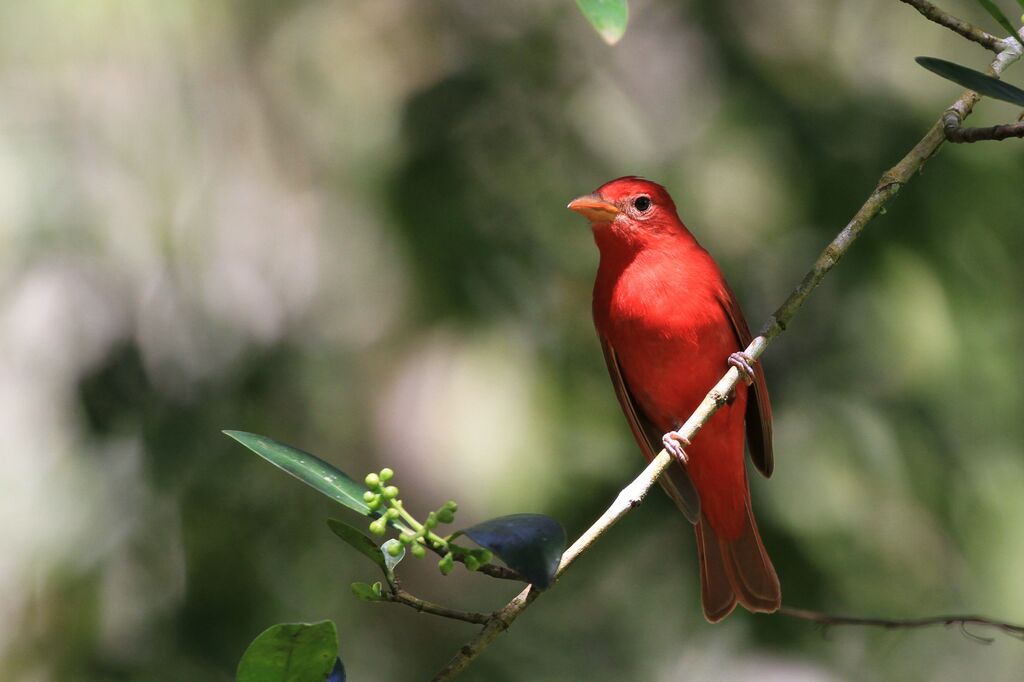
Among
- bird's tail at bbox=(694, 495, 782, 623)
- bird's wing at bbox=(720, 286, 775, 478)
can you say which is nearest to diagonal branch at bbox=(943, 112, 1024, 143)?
bird's wing at bbox=(720, 286, 775, 478)

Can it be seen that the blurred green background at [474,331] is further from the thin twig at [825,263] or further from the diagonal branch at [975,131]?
the diagonal branch at [975,131]

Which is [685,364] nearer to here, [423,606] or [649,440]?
[649,440]

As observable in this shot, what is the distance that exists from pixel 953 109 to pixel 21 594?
332cm

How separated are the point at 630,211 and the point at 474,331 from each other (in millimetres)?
841

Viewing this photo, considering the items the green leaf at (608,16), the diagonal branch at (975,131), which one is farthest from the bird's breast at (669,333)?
the green leaf at (608,16)

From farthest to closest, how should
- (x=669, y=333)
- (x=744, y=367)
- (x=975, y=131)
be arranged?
(x=669, y=333) < (x=744, y=367) < (x=975, y=131)

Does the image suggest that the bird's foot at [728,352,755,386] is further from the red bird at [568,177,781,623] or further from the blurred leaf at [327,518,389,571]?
the blurred leaf at [327,518,389,571]

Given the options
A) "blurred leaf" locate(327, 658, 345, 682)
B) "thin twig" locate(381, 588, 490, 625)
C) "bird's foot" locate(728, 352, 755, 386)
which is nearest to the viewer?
"thin twig" locate(381, 588, 490, 625)

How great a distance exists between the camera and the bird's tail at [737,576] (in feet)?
11.0

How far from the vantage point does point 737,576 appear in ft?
11.1

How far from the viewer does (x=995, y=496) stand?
3924 mm

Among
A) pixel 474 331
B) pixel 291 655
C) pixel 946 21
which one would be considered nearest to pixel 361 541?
pixel 291 655

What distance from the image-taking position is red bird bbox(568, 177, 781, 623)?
327 centimetres

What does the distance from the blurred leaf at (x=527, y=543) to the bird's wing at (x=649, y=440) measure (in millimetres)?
1695
